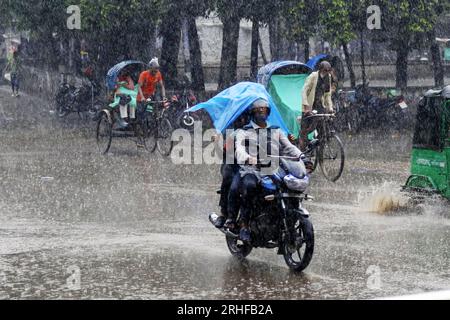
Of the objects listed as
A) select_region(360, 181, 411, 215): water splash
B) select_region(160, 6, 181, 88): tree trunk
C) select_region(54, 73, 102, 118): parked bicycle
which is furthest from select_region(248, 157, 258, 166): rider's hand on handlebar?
select_region(54, 73, 102, 118): parked bicycle

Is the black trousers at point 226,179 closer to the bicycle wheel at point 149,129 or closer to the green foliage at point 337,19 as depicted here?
the bicycle wheel at point 149,129

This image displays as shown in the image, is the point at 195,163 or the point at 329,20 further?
the point at 329,20

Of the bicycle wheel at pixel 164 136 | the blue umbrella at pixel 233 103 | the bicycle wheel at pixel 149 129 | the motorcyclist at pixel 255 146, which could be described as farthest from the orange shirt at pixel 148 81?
the motorcyclist at pixel 255 146

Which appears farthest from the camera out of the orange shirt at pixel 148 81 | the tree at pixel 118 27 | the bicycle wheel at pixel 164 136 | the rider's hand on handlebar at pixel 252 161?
the tree at pixel 118 27

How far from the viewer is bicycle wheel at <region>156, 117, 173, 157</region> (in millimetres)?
19141

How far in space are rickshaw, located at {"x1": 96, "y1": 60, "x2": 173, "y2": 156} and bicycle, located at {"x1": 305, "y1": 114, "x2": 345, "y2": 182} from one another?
12.1 feet

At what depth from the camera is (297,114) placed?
19.6 m

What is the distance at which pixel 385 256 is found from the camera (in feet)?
31.4

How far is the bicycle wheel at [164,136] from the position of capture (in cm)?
1914

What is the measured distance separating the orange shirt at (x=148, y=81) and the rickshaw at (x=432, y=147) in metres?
7.86
